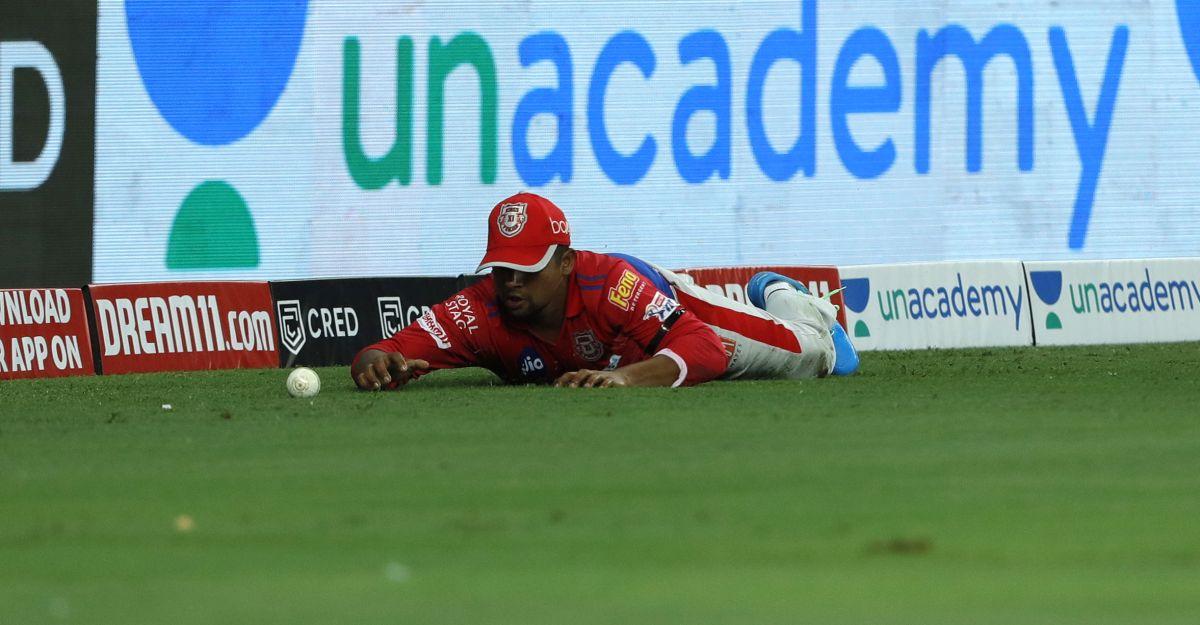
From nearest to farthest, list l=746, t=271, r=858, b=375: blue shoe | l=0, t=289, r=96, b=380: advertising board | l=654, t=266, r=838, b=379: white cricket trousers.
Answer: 1. l=654, t=266, r=838, b=379: white cricket trousers
2. l=746, t=271, r=858, b=375: blue shoe
3. l=0, t=289, r=96, b=380: advertising board

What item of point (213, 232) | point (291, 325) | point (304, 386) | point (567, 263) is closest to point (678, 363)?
point (567, 263)

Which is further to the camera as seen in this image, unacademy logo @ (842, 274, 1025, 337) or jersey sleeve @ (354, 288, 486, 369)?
unacademy logo @ (842, 274, 1025, 337)

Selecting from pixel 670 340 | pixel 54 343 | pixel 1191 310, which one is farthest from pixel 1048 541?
pixel 1191 310

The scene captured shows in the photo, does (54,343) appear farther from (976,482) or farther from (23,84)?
(976,482)

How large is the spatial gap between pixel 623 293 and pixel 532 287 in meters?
0.43

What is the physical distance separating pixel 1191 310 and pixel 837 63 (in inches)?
187

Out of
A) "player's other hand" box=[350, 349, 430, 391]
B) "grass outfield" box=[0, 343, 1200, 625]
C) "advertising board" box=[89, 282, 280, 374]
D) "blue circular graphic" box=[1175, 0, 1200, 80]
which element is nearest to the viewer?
"grass outfield" box=[0, 343, 1200, 625]

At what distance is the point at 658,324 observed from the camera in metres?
7.79

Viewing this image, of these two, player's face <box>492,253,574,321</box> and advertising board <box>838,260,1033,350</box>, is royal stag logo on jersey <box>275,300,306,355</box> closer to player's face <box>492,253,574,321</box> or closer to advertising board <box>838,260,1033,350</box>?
advertising board <box>838,260,1033,350</box>

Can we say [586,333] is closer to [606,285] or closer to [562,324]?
[562,324]

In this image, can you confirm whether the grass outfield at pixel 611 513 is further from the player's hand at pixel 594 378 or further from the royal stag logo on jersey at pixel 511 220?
the royal stag logo on jersey at pixel 511 220

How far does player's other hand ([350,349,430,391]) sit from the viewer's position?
7820mm

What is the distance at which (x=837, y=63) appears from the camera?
17641 mm

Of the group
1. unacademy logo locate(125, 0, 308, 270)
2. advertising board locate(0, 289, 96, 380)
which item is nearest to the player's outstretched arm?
advertising board locate(0, 289, 96, 380)
